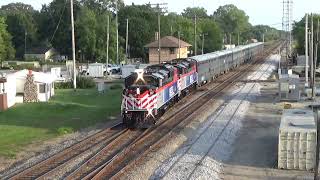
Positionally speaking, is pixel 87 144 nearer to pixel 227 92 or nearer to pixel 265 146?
pixel 265 146

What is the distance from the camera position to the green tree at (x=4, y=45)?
9805 centimetres

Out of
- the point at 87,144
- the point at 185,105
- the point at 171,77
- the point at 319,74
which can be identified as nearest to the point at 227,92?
the point at 185,105

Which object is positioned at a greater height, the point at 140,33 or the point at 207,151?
the point at 140,33

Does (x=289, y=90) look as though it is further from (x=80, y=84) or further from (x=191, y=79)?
(x=80, y=84)

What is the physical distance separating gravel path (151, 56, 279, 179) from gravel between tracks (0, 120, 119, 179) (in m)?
5.10

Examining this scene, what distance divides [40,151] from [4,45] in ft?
276

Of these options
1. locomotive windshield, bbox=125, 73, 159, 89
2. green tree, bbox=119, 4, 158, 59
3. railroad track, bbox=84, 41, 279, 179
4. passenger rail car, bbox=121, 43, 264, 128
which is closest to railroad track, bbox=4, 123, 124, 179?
passenger rail car, bbox=121, 43, 264, 128

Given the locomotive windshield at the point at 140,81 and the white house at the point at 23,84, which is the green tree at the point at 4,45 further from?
the locomotive windshield at the point at 140,81

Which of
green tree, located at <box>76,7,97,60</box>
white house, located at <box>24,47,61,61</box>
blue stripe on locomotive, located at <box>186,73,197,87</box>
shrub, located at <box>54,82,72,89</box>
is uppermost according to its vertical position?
green tree, located at <box>76,7,97,60</box>

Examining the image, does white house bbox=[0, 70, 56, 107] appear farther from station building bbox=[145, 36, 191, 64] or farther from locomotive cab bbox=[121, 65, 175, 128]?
station building bbox=[145, 36, 191, 64]

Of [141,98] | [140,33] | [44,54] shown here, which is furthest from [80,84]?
[44,54]

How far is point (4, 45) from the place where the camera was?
10150cm

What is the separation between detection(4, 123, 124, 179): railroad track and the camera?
1802 cm

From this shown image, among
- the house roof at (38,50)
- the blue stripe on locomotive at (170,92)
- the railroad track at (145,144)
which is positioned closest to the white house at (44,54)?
the house roof at (38,50)
